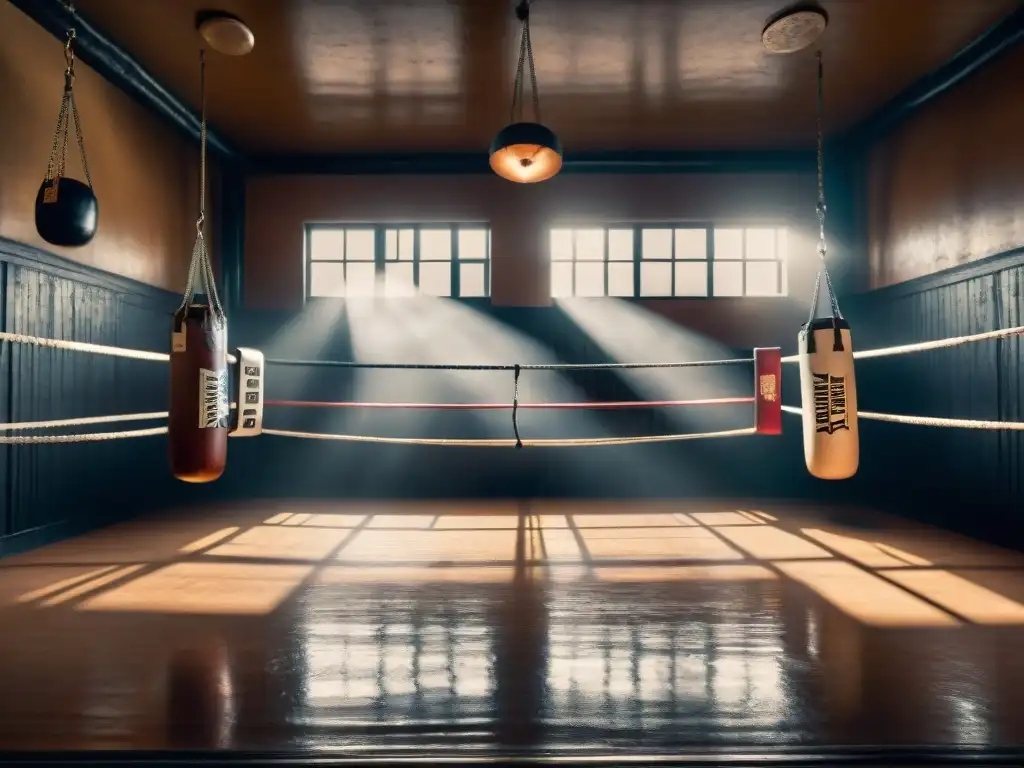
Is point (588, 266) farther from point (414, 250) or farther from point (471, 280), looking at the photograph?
point (414, 250)

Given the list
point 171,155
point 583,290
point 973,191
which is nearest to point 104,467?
point 171,155

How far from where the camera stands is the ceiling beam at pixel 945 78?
126 inches

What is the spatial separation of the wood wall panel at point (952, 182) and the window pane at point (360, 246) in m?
4.18

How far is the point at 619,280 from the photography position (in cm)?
510

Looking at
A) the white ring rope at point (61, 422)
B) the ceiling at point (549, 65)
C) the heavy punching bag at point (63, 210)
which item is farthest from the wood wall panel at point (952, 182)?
the heavy punching bag at point (63, 210)

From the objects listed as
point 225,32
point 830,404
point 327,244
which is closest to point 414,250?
point 327,244

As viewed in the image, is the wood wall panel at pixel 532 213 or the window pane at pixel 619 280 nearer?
the wood wall panel at pixel 532 213

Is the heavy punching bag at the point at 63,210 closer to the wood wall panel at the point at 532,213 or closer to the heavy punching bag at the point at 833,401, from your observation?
the wood wall panel at the point at 532,213

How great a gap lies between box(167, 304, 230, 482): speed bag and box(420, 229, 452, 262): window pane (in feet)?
9.22

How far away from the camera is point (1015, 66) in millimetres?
3234

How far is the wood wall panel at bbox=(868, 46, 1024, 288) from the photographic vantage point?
3289 millimetres

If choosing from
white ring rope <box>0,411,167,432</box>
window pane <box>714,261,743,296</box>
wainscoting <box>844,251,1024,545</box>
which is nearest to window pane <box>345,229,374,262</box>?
white ring rope <box>0,411,167,432</box>

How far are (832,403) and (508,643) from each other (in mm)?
1820

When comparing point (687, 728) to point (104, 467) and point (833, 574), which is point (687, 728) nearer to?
point (833, 574)
